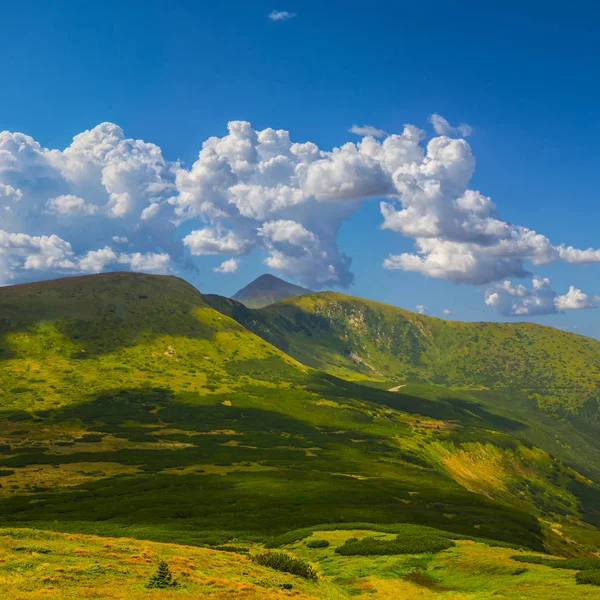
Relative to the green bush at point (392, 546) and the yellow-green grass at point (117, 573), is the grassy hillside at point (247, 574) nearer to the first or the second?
the yellow-green grass at point (117, 573)

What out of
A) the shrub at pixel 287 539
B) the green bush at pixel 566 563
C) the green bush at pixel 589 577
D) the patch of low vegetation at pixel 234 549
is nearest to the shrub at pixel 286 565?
the patch of low vegetation at pixel 234 549

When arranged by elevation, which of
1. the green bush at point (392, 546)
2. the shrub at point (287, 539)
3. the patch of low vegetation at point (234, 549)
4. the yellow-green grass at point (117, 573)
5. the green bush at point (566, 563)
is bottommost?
the shrub at point (287, 539)

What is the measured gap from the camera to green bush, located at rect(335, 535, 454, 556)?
135 feet

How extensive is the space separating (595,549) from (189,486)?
100 m

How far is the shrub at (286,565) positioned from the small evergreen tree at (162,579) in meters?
9.36

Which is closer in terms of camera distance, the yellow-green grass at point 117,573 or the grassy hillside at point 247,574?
the yellow-green grass at point 117,573

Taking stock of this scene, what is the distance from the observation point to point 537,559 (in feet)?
127

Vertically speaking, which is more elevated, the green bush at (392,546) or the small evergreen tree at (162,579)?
the small evergreen tree at (162,579)

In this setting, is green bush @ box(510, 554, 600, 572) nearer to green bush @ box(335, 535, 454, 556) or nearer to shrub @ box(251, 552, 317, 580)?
green bush @ box(335, 535, 454, 556)

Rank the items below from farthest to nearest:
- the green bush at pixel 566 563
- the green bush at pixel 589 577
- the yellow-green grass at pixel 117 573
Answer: the green bush at pixel 566 563 → the green bush at pixel 589 577 → the yellow-green grass at pixel 117 573

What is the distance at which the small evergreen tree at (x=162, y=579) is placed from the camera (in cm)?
2592

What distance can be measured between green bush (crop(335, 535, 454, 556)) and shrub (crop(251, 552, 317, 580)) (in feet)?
26.6

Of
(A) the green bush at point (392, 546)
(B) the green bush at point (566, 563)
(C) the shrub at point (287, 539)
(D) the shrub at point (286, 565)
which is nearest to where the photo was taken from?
(D) the shrub at point (286, 565)

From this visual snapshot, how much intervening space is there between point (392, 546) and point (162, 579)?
75.7 ft
